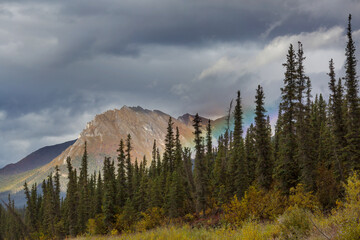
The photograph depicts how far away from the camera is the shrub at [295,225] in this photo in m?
9.66

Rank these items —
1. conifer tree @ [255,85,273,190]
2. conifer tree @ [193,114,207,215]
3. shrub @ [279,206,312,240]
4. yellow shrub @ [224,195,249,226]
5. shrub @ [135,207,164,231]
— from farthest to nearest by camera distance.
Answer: shrub @ [135,207,164,231] → conifer tree @ [193,114,207,215] → conifer tree @ [255,85,273,190] → yellow shrub @ [224,195,249,226] → shrub @ [279,206,312,240]

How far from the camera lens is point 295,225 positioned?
33.7ft

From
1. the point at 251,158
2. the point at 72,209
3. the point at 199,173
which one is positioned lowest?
the point at 72,209

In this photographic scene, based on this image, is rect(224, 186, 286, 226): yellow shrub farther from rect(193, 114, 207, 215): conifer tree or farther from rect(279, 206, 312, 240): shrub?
rect(279, 206, 312, 240): shrub

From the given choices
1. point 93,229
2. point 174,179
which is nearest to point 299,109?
point 174,179

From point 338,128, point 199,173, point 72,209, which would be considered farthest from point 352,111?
point 72,209

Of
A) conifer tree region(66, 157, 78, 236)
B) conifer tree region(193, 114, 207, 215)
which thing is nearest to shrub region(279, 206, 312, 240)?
conifer tree region(193, 114, 207, 215)

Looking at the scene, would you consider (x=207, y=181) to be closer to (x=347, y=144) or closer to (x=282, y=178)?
(x=282, y=178)

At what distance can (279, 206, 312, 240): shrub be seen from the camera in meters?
9.66

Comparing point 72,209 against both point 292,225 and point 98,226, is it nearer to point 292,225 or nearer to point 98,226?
point 98,226

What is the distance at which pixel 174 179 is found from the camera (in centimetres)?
5884

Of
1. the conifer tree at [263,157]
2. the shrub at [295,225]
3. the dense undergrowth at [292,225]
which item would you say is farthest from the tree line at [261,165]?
the shrub at [295,225]

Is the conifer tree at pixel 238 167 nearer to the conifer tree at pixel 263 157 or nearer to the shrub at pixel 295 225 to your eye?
the conifer tree at pixel 263 157

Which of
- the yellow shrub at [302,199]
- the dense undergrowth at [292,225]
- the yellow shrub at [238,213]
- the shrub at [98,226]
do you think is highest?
the dense undergrowth at [292,225]
